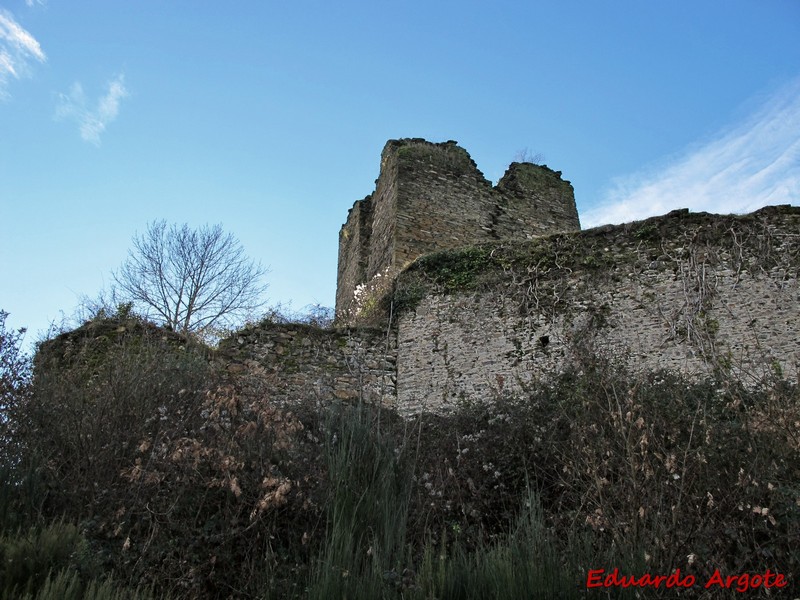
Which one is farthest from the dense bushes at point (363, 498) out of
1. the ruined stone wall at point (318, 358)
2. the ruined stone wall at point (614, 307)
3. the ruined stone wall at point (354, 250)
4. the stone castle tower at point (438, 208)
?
the ruined stone wall at point (354, 250)

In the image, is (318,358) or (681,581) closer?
(681,581)

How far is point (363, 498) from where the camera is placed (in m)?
4.16

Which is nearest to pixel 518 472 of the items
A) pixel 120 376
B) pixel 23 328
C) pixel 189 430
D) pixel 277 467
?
pixel 277 467

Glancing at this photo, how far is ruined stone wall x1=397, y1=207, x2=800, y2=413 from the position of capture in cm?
783

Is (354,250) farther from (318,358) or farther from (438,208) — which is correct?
(318,358)

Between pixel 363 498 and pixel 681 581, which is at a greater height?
pixel 363 498

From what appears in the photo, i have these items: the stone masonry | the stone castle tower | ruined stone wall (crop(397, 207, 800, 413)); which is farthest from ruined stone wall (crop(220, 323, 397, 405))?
the stone castle tower

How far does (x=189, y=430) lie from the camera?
5.12 meters

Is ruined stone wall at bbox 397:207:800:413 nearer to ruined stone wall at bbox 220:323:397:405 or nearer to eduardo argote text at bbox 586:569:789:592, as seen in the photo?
ruined stone wall at bbox 220:323:397:405

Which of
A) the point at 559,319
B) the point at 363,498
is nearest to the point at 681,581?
the point at 363,498

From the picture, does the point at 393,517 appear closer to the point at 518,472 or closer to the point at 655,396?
the point at 518,472

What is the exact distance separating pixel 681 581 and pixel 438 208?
414 inches

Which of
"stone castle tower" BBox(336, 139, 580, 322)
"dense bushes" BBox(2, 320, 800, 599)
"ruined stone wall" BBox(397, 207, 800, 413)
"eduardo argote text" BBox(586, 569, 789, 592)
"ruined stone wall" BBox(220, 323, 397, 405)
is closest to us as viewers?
"eduardo argote text" BBox(586, 569, 789, 592)

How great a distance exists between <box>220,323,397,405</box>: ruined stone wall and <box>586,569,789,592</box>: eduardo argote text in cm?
564
